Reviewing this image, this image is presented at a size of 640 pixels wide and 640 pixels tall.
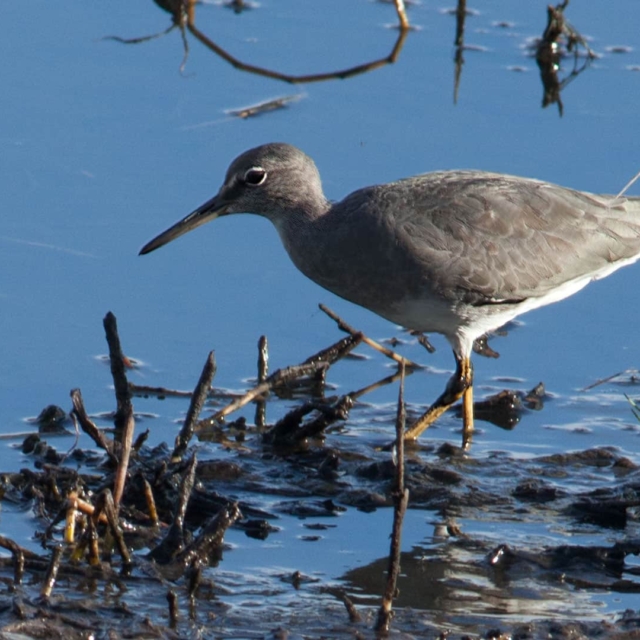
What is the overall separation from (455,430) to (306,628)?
2.88 m

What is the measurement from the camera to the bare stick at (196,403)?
248 inches

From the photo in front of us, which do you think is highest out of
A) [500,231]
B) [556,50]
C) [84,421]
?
[556,50]

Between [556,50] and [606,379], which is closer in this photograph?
[606,379]

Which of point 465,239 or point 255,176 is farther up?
point 255,176

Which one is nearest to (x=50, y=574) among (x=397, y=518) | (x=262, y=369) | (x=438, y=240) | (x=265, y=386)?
(x=397, y=518)

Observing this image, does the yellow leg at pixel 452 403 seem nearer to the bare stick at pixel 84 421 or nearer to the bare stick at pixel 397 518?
the bare stick at pixel 84 421

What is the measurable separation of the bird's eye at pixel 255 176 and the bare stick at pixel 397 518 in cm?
332

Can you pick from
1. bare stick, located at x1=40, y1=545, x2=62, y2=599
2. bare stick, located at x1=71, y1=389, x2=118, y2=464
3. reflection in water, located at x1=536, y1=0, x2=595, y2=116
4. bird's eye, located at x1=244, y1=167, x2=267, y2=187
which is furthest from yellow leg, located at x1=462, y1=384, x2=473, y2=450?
reflection in water, located at x1=536, y1=0, x2=595, y2=116

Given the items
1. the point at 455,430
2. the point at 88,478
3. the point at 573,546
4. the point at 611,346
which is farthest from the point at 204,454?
the point at 611,346

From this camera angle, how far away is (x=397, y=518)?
468 cm

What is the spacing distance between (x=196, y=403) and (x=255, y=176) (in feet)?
6.73

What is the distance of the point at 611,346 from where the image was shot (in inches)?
336

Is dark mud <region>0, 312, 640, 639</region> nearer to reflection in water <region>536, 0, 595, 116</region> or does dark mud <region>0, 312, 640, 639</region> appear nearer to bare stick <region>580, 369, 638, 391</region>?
bare stick <region>580, 369, 638, 391</region>

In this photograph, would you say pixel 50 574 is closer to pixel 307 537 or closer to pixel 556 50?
pixel 307 537
